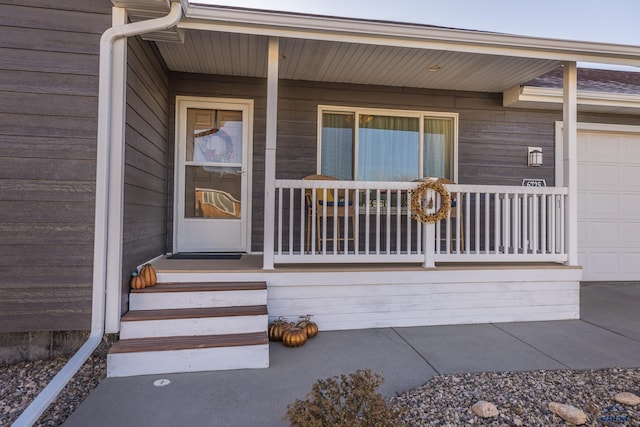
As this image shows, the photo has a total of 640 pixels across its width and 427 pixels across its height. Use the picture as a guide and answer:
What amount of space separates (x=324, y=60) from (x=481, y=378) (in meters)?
3.08

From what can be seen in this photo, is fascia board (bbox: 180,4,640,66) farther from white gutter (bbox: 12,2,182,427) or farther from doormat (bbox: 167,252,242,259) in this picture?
doormat (bbox: 167,252,242,259)

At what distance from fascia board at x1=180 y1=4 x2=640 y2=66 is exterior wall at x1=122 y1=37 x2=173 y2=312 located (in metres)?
0.60

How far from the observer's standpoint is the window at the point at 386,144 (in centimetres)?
452

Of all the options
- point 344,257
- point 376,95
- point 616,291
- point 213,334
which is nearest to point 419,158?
point 376,95

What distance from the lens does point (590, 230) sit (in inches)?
195

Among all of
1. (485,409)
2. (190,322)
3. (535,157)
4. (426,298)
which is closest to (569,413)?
(485,409)

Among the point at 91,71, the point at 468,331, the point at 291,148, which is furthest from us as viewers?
the point at 291,148

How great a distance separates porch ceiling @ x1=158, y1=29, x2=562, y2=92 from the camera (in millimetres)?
3408

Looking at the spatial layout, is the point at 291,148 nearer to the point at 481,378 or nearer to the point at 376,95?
the point at 376,95

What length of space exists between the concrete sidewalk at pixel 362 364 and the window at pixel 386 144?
2051 millimetres

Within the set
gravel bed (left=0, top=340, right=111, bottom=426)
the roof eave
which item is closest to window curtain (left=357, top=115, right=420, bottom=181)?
the roof eave

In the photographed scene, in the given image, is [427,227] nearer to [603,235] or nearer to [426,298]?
[426,298]

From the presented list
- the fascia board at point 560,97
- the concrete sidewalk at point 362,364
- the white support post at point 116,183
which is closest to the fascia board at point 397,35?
the white support post at point 116,183

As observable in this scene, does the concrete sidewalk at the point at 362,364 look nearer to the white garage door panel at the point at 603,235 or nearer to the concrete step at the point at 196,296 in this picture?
the concrete step at the point at 196,296
